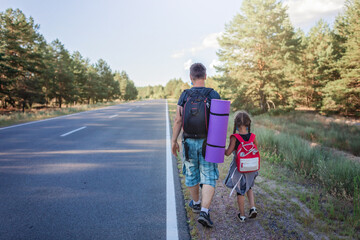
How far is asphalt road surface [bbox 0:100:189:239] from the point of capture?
2.43m

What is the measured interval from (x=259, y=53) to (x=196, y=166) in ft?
55.9

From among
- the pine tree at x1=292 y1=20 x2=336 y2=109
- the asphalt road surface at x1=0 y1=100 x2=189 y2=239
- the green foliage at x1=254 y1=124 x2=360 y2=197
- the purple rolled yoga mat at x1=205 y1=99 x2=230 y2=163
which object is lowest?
the asphalt road surface at x1=0 y1=100 x2=189 y2=239

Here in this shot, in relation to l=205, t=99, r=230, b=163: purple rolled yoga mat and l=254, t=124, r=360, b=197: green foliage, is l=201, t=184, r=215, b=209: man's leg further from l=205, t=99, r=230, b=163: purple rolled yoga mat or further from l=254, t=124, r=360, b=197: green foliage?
l=254, t=124, r=360, b=197: green foliage

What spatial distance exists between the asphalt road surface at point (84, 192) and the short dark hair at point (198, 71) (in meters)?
1.97

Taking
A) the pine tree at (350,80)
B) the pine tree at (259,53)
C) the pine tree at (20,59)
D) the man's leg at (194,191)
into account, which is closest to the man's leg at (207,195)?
the man's leg at (194,191)

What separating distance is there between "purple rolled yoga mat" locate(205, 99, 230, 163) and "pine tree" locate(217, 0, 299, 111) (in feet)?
50.7

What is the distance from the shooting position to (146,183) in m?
3.84

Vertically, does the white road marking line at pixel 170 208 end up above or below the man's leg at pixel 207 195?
below

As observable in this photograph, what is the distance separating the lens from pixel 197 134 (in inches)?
99.9

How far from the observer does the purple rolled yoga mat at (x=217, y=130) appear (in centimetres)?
236

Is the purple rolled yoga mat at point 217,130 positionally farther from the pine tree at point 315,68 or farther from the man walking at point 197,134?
the pine tree at point 315,68

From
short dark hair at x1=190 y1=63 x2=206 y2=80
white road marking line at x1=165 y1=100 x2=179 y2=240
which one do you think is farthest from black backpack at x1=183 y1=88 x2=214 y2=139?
white road marking line at x1=165 y1=100 x2=179 y2=240

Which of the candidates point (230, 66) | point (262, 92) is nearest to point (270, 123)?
point (262, 92)

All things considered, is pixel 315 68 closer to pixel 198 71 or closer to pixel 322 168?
pixel 322 168
